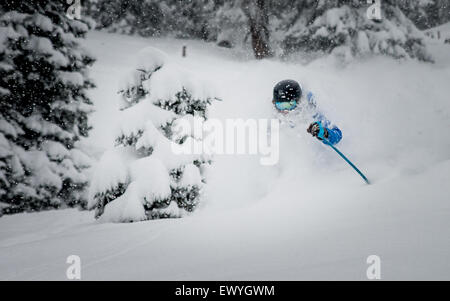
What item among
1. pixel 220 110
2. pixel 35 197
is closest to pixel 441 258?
pixel 220 110

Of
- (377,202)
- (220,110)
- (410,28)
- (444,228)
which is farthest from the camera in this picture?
(410,28)

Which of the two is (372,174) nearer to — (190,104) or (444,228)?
(444,228)

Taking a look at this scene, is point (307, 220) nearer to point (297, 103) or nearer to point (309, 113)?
point (297, 103)

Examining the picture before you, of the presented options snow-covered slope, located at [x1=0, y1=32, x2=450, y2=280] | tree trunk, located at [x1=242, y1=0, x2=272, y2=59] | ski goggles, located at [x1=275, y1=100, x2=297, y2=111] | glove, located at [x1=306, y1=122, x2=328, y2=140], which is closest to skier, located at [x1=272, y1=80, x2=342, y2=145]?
ski goggles, located at [x1=275, y1=100, x2=297, y2=111]

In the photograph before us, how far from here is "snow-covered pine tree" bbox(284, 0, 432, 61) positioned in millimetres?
12961

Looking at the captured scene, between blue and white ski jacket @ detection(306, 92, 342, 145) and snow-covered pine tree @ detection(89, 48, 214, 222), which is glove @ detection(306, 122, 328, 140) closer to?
blue and white ski jacket @ detection(306, 92, 342, 145)

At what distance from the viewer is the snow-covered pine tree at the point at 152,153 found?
5.24 meters

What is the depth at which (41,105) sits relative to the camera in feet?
31.6

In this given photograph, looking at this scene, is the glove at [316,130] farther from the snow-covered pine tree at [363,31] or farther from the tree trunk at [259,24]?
the tree trunk at [259,24]

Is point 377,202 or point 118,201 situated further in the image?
point 118,201

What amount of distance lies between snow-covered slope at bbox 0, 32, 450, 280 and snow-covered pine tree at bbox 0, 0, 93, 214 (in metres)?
1.62

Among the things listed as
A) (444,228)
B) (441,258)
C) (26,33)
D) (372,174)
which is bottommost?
(441,258)

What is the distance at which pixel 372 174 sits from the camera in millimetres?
5168

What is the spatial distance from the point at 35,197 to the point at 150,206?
230 inches
